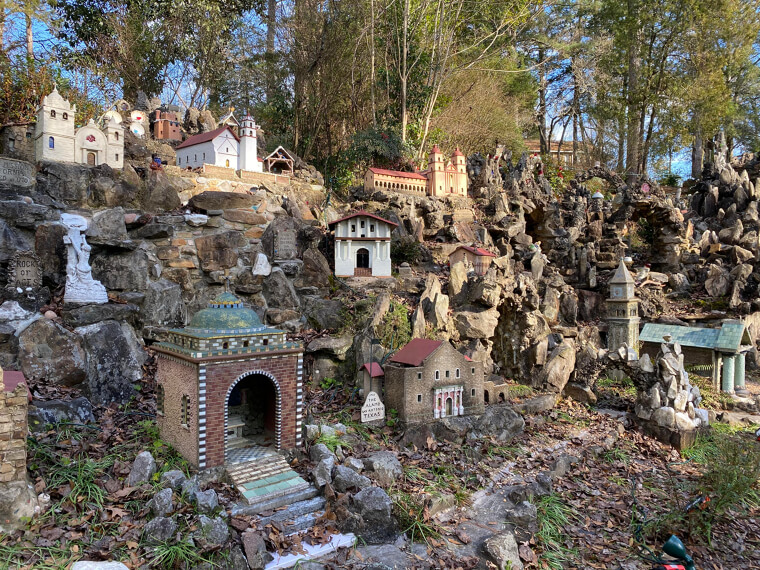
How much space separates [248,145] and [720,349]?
22797 millimetres

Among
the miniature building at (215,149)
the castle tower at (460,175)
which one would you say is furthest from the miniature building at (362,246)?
the castle tower at (460,175)

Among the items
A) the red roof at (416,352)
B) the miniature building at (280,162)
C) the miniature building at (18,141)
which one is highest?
the miniature building at (280,162)

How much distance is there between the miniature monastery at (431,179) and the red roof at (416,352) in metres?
13.0

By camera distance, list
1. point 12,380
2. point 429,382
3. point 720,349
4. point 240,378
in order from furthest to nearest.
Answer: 1. point 720,349
2. point 429,382
3. point 240,378
4. point 12,380

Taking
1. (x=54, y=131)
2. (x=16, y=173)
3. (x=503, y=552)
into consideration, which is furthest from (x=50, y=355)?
(x=503, y=552)

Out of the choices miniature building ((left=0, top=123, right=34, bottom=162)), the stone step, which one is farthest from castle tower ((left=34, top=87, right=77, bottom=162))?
the stone step

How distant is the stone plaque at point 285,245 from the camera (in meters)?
19.5

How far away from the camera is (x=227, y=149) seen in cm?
2338

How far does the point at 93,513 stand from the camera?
8.94m

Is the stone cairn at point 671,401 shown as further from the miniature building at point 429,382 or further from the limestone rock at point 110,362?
the limestone rock at point 110,362

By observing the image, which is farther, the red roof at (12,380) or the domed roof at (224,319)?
the domed roof at (224,319)

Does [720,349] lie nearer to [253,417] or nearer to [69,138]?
[253,417]

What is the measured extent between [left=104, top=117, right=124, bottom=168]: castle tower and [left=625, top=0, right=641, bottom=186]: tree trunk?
3086cm

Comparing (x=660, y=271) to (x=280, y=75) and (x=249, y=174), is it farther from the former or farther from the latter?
(x=280, y=75)
